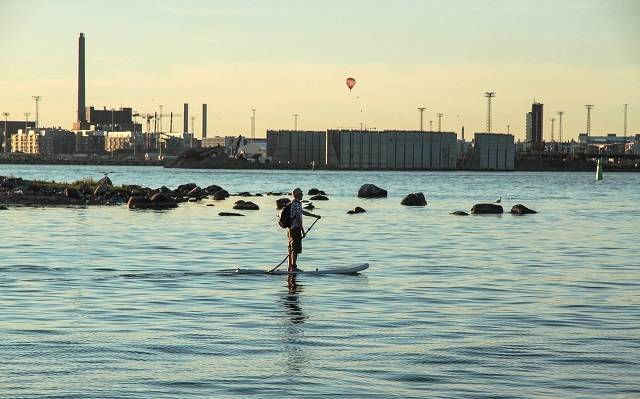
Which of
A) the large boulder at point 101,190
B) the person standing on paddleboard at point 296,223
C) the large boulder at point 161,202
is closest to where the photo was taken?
the person standing on paddleboard at point 296,223

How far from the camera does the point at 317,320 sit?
24000 millimetres

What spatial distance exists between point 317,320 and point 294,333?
198cm

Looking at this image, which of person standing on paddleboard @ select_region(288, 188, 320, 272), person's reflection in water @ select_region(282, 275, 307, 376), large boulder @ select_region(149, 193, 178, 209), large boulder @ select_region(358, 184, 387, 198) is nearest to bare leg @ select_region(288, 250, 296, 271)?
person standing on paddleboard @ select_region(288, 188, 320, 272)

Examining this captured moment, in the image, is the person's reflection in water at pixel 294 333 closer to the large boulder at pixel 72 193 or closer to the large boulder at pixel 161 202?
the large boulder at pixel 161 202

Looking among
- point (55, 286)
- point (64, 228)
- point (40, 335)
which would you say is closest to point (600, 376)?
point (40, 335)

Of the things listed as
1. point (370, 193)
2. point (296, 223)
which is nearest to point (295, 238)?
point (296, 223)

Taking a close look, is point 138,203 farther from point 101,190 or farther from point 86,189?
point 86,189

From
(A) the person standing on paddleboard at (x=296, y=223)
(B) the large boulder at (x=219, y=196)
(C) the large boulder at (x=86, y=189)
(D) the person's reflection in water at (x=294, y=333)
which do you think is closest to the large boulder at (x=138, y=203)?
(C) the large boulder at (x=86, y=189)

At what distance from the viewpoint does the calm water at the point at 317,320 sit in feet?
57.1

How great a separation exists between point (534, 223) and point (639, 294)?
3706 cm

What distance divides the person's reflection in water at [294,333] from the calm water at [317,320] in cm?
4

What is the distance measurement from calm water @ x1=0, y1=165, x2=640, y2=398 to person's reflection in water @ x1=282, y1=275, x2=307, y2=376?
0.04 m

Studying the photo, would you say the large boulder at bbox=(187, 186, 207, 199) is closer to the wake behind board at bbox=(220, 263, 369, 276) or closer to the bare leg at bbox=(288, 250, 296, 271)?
the wake behind board at bbox=(220, 263, 369, 276)

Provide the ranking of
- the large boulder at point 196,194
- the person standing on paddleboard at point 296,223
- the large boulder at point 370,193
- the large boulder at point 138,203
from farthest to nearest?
the large boulder at point 370,193
the large boulder at point 196,194
the large boulder at point 138,203
the person standing on paddleboard at point 296,223
